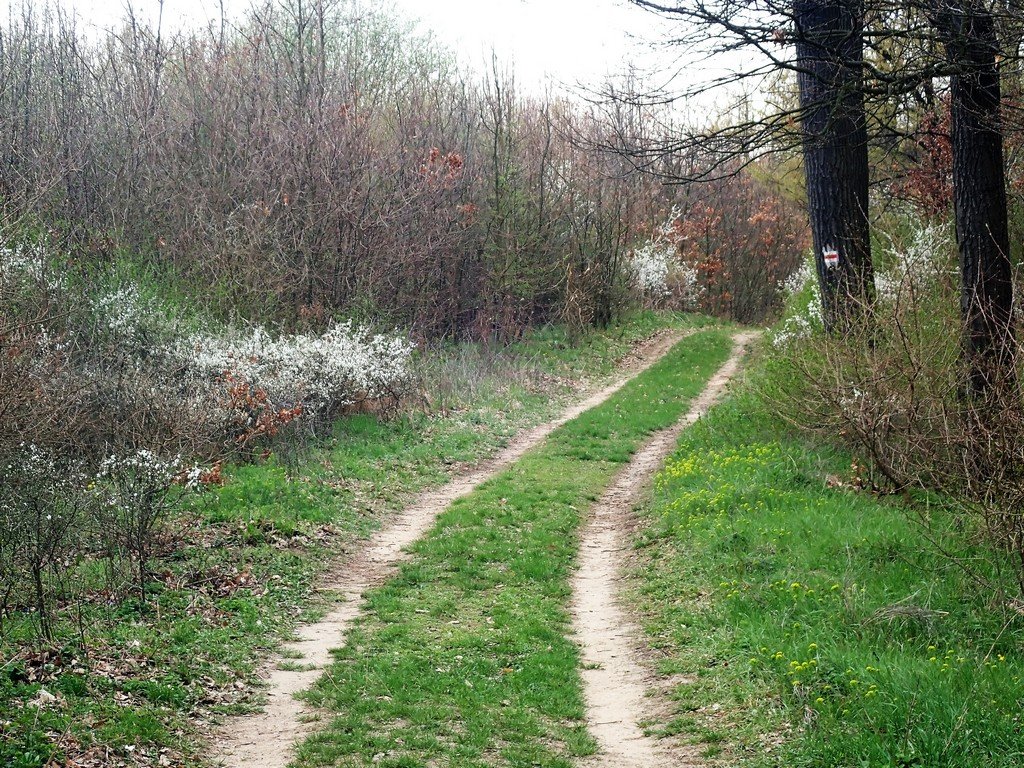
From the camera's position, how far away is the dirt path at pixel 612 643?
18.9ft

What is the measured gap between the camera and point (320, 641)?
305 inches

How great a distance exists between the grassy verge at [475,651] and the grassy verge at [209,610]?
808 mm

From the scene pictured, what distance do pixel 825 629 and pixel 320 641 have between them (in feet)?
12.9

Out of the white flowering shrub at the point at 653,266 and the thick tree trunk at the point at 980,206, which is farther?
the white flowering shrub at the point at 653,266

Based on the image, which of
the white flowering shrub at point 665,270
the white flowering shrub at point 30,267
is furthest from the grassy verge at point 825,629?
the white flowering shrub at point 665,270

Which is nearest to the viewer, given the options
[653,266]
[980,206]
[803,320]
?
[980,206]

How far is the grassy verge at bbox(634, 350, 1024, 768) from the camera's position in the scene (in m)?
5.10

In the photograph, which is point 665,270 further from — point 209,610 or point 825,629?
point 825,629

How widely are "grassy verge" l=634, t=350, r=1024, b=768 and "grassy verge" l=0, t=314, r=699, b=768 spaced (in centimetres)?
318

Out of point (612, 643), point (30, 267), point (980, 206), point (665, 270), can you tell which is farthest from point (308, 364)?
point (665, 270)

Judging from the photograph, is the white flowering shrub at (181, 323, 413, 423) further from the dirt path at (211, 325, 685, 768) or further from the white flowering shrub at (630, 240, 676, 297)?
the white flowering shrub at (630, 240, 676, 297)

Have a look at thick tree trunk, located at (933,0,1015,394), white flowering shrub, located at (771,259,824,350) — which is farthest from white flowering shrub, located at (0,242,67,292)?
thick tree trunk, located at (933,0,1015,394)

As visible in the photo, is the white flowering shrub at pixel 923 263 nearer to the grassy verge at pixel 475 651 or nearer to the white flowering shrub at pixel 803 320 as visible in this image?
the white flowering shrub at pixel 803 320

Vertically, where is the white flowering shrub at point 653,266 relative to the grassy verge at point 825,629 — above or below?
above
